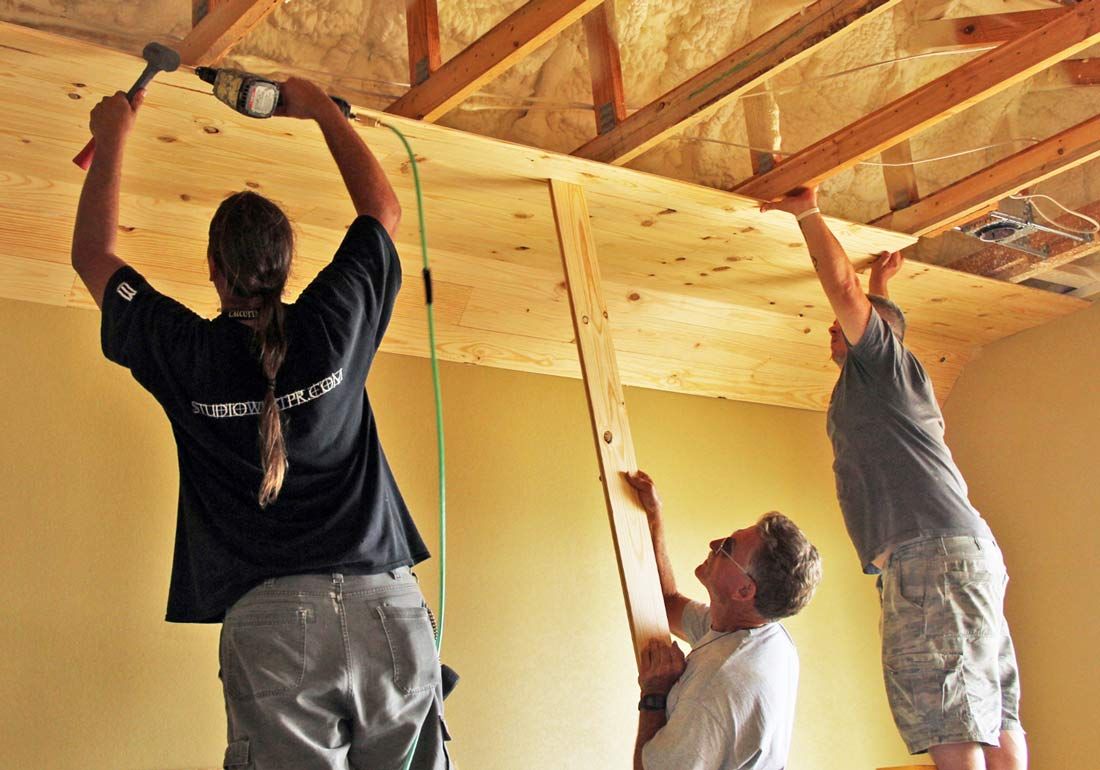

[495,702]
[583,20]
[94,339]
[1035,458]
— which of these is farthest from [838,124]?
[94,339]

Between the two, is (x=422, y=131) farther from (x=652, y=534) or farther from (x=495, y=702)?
(x=495, y=702)

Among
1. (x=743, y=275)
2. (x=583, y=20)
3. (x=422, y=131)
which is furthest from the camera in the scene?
(x=743, y=275)

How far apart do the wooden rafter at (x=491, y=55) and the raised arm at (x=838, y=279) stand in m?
0.87

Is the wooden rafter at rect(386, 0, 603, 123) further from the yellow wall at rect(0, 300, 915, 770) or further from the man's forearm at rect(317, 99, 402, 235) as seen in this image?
the yellow wall at rect(0, 300, 915, 770)

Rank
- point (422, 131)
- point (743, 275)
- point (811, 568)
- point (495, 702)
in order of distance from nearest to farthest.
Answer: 1. point (811, 568)
2. point (422, 131)
3. point (495, 702)
4. point (743, 275)

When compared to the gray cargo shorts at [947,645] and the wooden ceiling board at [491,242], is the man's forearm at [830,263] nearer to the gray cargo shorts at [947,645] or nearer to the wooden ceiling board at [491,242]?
the wooden ceiling board at [491,242]

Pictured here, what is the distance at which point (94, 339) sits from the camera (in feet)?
9.70

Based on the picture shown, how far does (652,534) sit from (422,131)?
108 centimetres

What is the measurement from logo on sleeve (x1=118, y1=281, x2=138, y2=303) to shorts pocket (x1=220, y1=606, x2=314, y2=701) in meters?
0.47

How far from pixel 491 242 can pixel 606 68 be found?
1.89 ft

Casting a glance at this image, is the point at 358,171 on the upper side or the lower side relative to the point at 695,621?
upper

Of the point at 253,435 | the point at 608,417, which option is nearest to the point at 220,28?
the point at 253,435

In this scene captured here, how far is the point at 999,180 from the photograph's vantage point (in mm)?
3266

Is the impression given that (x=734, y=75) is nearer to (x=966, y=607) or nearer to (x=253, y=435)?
(x=966, y=607)
